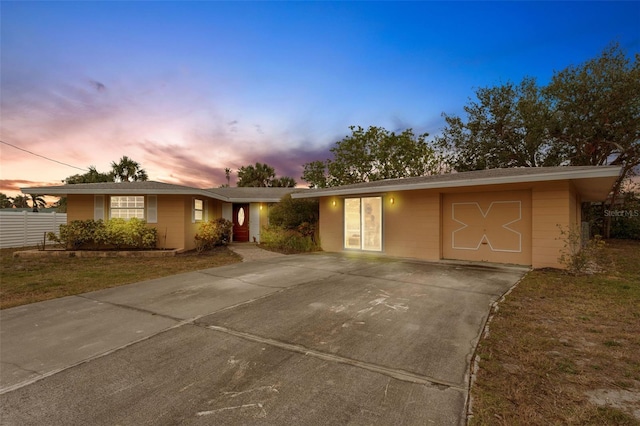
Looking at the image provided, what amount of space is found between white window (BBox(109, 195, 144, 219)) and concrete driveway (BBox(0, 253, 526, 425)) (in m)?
7.30

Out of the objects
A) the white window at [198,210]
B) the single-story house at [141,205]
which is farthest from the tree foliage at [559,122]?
the single-story house at [141,205]

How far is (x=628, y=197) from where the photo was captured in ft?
60.4

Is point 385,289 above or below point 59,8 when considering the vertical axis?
below

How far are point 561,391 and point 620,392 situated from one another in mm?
459

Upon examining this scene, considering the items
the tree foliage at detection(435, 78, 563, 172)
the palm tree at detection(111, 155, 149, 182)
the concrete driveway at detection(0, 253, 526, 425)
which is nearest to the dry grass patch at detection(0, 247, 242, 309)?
the concrete driveway at detection(0, 253, 526, 425)

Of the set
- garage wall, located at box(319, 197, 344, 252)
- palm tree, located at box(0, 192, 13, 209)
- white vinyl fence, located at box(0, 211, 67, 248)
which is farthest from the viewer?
palm tree, located at box(0, 192, 13, 209)

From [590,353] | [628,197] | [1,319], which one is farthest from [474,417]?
[628,197]

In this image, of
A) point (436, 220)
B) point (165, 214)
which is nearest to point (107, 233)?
point (165, 214)

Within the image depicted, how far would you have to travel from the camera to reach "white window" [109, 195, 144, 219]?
11.9m

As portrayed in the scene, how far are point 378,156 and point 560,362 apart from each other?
2194 cm

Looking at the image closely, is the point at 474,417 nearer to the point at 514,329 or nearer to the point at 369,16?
the point at 514,329

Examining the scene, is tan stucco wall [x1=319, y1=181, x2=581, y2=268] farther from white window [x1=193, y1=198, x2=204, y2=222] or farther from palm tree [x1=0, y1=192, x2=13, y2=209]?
palm tree [x1=0, y1=192, x2=13, y2=209]

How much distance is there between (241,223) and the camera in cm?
1627

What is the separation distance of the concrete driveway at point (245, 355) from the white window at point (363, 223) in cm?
523
